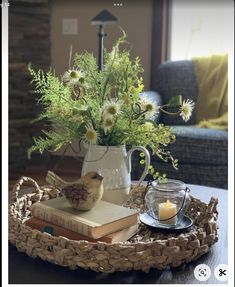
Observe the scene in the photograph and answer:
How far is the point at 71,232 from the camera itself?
572mm

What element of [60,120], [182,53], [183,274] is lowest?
[183,274]

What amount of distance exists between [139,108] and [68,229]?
8.8 inches

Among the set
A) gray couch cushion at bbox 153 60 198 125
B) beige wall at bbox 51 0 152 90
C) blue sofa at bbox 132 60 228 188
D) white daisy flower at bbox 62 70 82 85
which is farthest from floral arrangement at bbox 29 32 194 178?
beige wall at bbox 51 0 152 90

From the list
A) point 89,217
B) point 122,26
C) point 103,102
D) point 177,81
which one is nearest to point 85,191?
point 89,217

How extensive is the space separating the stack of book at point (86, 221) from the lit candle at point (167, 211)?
A: 5 cm

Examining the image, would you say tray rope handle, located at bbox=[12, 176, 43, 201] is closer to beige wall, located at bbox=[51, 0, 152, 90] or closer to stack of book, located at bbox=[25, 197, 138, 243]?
stack of book, located at bbox=[25, 197, 138, 243]

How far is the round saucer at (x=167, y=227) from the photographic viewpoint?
63cm

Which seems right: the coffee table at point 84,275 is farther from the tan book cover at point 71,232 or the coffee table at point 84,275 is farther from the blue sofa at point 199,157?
the blue sofa at point 199,157

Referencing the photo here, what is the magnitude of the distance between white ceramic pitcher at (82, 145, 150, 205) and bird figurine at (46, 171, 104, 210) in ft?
0.18

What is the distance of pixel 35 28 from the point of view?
2.04 m

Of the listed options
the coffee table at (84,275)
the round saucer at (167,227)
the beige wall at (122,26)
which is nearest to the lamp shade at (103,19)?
the beige wall at (122,26)

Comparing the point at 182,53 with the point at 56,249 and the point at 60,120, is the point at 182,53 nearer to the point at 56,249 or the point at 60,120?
the point at 60,120

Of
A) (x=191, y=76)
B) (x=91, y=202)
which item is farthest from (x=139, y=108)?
(x=191, y=76)

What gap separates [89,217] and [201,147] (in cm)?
91
